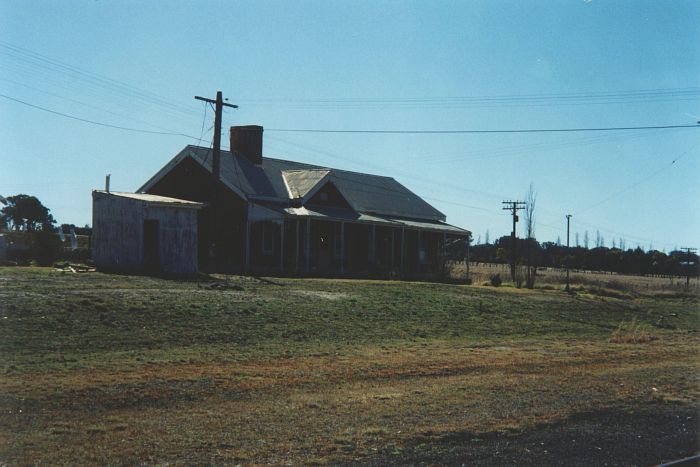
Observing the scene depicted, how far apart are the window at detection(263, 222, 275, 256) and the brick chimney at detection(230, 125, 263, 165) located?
17.4ft

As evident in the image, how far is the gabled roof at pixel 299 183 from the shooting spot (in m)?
38.4

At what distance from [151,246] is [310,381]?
18058 mm

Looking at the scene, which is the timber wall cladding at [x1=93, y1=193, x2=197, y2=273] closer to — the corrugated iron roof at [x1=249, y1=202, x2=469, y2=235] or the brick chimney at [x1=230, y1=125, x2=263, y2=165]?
the corrugated iron roof at [x1=249, y1=202, x2=469, y2=235]

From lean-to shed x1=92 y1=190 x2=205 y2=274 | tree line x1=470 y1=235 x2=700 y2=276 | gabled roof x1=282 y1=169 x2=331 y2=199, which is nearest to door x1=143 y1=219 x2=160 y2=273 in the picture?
lean-to shed x1=92 y1=190 x2=205 y2=274

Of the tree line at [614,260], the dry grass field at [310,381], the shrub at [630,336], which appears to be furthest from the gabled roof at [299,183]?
the tree line at [614,260]

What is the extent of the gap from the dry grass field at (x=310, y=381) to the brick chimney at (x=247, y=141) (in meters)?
18.7

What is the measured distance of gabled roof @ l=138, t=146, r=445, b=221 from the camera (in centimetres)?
3838

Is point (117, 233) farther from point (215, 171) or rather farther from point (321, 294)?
point (321, 294)

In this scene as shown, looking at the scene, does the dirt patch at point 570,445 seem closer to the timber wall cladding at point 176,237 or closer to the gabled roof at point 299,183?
the timber wall cladding at point 176,237

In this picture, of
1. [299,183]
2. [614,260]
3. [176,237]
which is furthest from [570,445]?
[614,260]

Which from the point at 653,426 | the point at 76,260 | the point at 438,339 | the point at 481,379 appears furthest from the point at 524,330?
the point at 76,260

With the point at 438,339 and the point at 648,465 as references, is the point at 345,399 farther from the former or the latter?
the point at 438,339

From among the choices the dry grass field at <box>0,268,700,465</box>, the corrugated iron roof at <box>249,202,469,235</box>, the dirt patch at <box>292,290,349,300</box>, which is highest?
the corrugated iron roof at <box>249,202,469,235</box>

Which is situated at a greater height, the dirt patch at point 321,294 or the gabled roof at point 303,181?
the gabled roof at point 303,181
